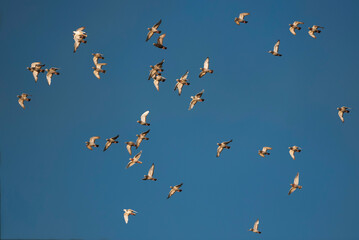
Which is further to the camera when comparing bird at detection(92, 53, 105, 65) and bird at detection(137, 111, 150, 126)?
bird at detection(92, 53, 105, 65)

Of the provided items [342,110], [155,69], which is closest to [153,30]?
[155,69]

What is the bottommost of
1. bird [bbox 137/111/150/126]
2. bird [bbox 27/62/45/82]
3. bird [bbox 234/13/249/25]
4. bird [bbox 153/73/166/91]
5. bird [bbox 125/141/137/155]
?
bird [bbox 125/141/137/155]

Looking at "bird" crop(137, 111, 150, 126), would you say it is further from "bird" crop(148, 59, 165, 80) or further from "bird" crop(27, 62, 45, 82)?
"bird" crop(27, 62, 45, 82)

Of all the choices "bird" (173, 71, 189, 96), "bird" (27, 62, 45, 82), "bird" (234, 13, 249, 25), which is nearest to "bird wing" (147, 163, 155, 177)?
"bird" (173, 71, 189, 96)

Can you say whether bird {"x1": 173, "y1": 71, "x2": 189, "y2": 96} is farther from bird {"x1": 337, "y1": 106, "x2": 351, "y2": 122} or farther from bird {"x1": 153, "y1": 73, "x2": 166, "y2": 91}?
bird {"x1": 337, "y1": 106, "x2": 351, "y2": 122}

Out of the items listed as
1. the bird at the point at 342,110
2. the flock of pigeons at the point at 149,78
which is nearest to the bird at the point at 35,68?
the flock of pigeons at the point at 149,78

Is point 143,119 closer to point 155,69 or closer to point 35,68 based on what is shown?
point 155,69

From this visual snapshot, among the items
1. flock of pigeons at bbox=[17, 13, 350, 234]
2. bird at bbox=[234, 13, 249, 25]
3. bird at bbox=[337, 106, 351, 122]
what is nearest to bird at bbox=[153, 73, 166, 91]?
flock of pigeons at bbox=[17, 13, 350, 234]

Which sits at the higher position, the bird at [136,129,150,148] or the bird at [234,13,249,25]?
the bird at [234,13,249,25]

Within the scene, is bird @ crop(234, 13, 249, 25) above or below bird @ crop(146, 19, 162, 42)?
above

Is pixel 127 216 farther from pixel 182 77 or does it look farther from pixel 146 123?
pixel 182 77

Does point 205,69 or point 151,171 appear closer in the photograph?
point 151,171

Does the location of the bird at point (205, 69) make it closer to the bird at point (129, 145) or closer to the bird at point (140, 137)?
the bird at point (140, 137)

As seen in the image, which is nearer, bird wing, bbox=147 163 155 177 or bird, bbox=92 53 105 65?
bird wing, bbox=147 163 155 177
